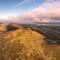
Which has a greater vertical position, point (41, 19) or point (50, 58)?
point (41, 19)

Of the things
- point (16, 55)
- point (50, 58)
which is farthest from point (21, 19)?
point (50, 58)

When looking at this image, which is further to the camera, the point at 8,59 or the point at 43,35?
the point at 43,35

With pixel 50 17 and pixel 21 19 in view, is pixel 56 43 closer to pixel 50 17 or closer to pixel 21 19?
pixel 50 17

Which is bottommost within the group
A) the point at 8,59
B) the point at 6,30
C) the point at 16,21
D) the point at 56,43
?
the point at 8,59

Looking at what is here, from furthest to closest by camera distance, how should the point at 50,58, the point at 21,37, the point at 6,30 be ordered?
the point at 6,30
the point at 21,37
the point at 50,58

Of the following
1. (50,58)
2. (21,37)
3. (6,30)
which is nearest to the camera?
(50,58)
